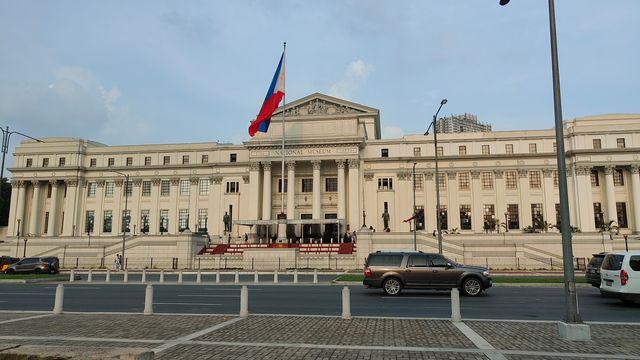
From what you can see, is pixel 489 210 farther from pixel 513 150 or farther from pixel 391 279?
pixel 391 279

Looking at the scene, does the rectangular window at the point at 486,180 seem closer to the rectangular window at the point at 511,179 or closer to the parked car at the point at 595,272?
the rectangular window at the point at 511,179

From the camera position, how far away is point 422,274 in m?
20.4

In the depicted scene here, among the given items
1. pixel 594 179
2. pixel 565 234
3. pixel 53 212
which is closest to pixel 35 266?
pixel 53 212

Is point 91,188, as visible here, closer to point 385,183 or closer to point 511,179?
point 385,183

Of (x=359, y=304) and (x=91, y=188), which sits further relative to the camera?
(x=91, y=188)

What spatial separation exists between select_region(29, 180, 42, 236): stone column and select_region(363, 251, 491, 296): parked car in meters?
68.1

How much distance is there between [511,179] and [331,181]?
2521 cm

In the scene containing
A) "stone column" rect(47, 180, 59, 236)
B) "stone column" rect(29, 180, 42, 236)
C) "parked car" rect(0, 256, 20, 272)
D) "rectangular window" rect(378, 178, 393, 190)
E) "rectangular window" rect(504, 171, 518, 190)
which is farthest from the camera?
"stone column" rect(29, 180, 42, 236)

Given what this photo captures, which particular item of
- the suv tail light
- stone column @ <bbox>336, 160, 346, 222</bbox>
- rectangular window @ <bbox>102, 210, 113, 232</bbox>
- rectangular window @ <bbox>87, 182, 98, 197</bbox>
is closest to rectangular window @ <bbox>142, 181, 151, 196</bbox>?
rectangular window @ <bbox>102, 210, 113, 232</bbox>

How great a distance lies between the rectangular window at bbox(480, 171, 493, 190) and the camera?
6372 centimetres

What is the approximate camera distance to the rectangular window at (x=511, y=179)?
63.1 meters

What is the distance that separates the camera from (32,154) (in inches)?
2911

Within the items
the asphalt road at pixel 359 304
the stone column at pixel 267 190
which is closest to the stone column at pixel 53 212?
the stone column at pixel 267 190

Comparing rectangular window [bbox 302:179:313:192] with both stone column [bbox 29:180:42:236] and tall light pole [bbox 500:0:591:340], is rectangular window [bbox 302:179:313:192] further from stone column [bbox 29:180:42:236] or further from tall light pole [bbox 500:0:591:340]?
tall light pole [bbox 500:0:591:340]
